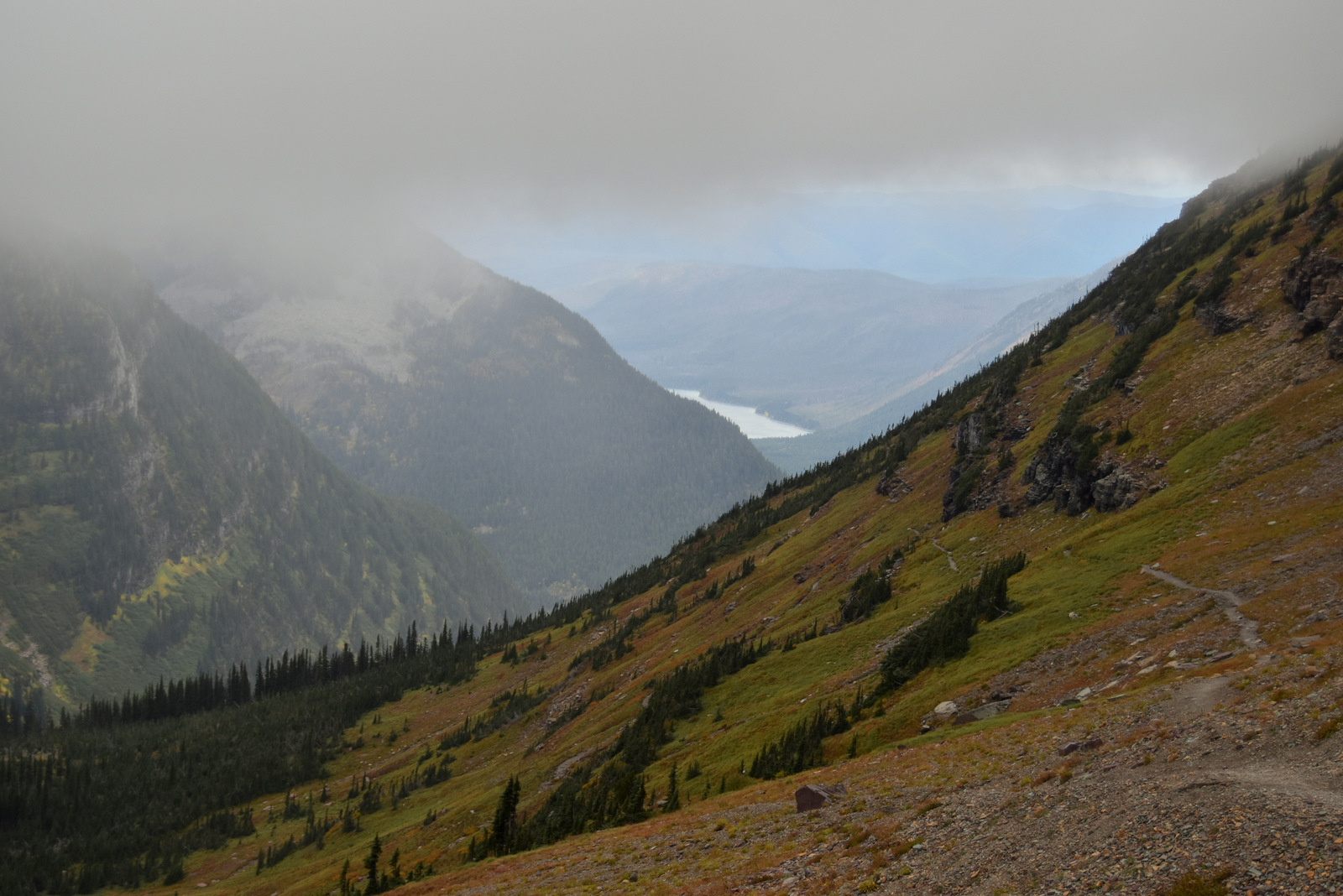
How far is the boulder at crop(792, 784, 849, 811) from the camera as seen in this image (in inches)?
1559

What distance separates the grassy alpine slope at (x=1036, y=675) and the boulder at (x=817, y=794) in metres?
0.88

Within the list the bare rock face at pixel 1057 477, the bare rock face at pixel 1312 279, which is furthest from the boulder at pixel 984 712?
the bare rock face at pixel 1312 279

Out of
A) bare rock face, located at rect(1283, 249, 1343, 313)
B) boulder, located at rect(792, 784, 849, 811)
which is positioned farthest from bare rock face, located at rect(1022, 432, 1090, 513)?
boulder, located at rect(792, 784, 849, 811)

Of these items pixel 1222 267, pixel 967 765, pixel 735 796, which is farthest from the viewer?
pixel 1222 267

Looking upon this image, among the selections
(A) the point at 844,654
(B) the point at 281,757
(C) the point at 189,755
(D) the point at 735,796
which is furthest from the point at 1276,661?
(C) the point at 189,755

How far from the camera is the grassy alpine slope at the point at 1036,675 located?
27.2m

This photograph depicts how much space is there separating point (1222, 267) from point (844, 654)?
63.0 metres

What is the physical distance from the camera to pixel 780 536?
159250 millimetres

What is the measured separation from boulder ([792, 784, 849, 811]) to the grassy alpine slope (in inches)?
34.7

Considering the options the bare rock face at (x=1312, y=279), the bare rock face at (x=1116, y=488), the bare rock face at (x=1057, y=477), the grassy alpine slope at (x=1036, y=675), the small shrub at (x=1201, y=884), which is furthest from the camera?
the bare rock face at (x=1057, y=477)

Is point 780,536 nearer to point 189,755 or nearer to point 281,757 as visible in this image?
point 281,757

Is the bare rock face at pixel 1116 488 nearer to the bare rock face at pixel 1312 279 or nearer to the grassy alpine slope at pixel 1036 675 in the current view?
the grassy alpine slope at pixel 1036 675

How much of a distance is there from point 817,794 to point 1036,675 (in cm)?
1704

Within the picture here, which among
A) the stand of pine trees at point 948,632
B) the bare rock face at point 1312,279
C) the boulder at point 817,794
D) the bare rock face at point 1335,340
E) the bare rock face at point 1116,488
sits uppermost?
the bare rock face at point 1312,279
